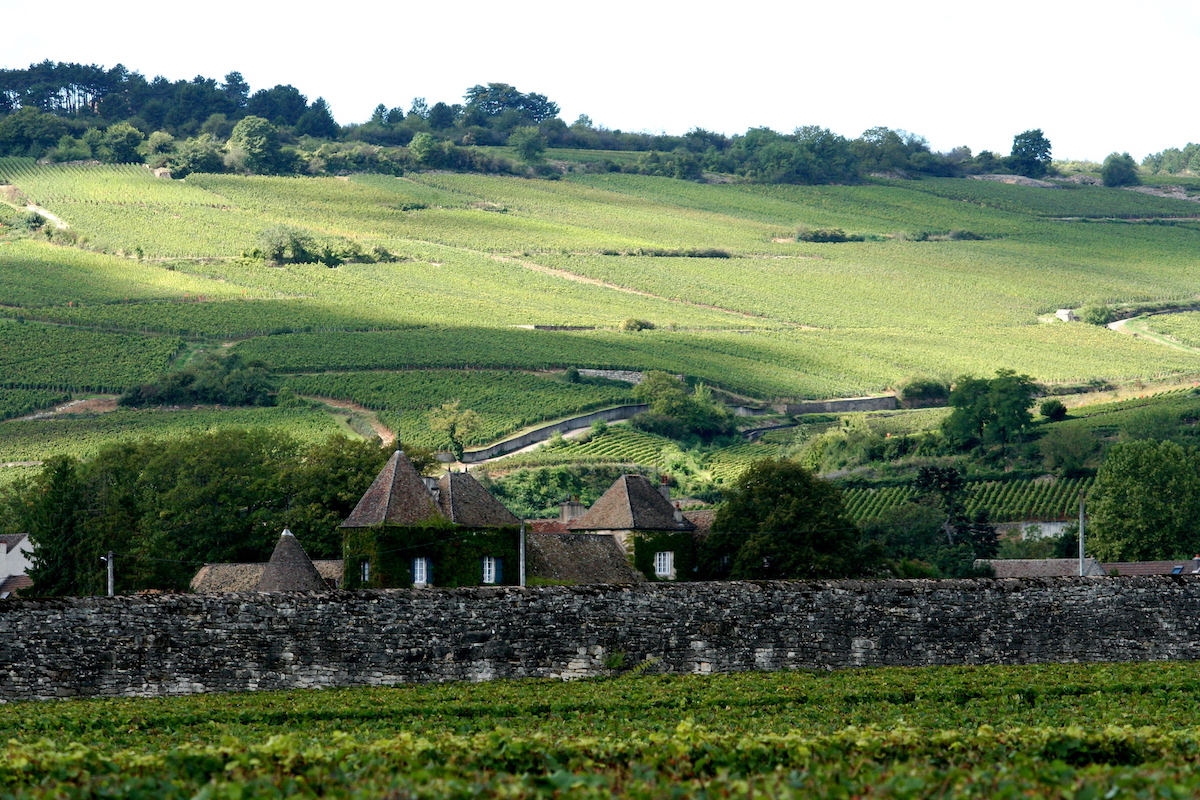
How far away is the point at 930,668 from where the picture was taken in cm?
2231

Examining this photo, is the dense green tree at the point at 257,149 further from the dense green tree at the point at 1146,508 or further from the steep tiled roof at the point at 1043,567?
the steep tiled roof at the point at 1043,567

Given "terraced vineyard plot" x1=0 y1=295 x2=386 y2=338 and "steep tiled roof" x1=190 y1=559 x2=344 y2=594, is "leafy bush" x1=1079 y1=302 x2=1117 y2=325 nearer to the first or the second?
"terraced vineyard plot" x1=0 y1=295 x2=386 y2=338

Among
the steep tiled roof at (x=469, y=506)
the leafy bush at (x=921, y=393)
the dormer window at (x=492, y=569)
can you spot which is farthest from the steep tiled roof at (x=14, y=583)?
the leafy bush at (x=921, y=393)

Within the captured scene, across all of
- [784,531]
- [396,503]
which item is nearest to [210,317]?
[396,503]

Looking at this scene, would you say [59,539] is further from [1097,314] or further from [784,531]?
[1097,314]

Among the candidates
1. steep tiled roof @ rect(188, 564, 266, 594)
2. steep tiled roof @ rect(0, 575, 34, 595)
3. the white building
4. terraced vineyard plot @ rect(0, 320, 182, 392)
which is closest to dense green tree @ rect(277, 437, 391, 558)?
steep tiled roof @ rect(188, 564, 266, 594)

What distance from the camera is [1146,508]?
6134 centimetres

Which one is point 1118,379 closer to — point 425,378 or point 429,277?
point 425,378

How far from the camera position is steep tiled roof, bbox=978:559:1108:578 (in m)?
51.7

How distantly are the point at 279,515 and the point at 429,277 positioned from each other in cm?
9455

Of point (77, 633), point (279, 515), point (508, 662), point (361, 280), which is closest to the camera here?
point (77, 633)

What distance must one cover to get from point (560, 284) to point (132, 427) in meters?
63.1

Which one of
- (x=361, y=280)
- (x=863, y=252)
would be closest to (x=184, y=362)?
(x=361, y=280)

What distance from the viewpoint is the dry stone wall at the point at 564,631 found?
1958cm
